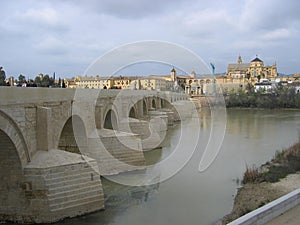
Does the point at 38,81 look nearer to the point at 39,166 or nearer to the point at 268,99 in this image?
the point at 39,166

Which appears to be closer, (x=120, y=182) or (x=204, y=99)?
(x=120, y=182)

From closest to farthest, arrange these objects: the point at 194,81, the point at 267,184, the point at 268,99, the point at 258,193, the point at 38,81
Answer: the point at 258,193 → the point at 267,184 → the point at 38,81 → the point at 268,99 → the point at 194,81

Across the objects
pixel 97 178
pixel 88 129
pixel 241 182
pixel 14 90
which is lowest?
pixel 241 182

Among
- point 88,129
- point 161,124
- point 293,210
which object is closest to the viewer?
point 293,210

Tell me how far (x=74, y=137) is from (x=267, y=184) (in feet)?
→ 18.7

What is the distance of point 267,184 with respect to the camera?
30.6 feet

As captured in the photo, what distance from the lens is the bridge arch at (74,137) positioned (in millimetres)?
10812

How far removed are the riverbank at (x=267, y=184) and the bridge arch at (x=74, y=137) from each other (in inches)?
189

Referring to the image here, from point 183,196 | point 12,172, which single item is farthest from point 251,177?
point 12,172

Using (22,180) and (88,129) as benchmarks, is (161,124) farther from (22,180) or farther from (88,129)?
(22,180)

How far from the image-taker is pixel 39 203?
6.69 meters

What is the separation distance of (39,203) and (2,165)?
3.60ft

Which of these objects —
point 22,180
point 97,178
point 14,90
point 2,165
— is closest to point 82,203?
point 97,178

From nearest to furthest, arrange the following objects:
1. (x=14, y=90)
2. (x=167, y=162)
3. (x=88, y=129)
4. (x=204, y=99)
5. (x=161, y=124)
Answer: (x=14, y=90)
(x=88, y=129)
(x=167, y=162)
(x=161, y=124)
(x=204, y=99)
